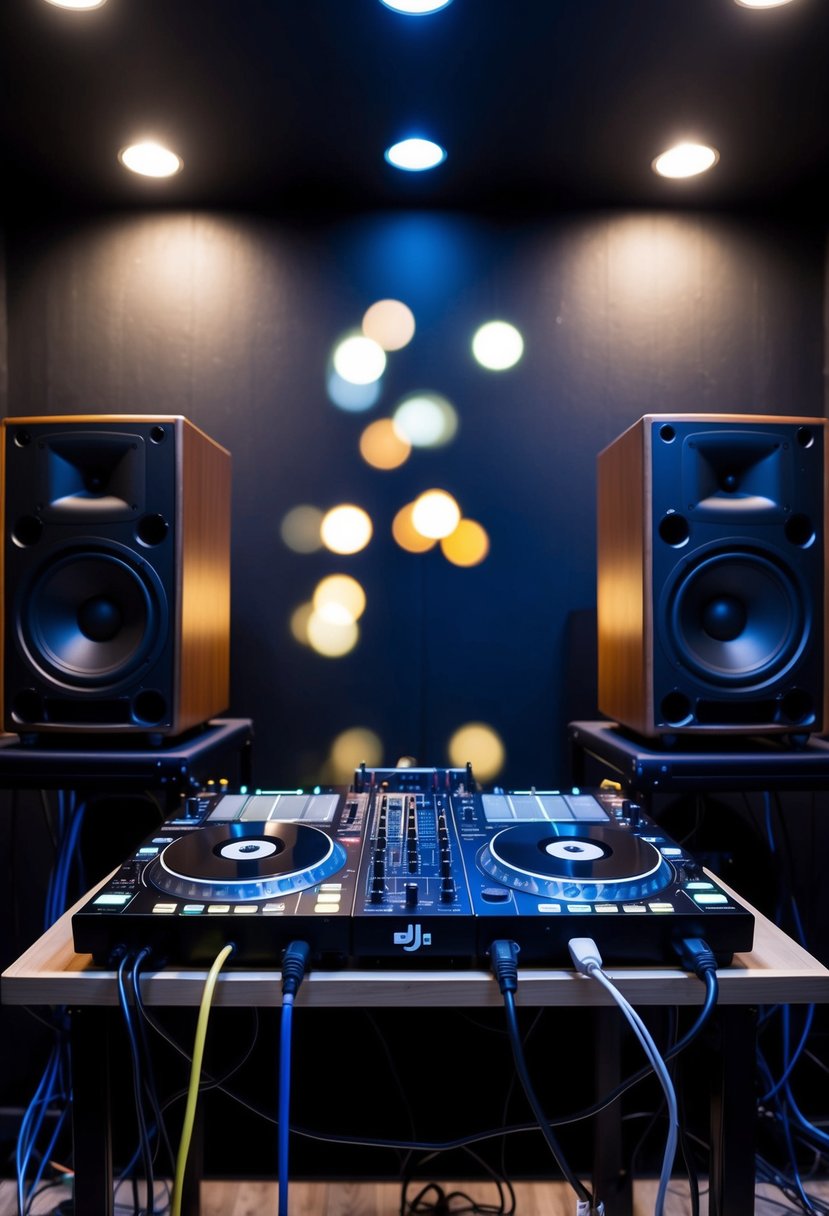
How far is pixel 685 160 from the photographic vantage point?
1.67 metres

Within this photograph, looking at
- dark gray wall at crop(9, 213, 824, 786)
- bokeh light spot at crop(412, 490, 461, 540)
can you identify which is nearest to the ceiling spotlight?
dark gray wall at crop(9, 213, 824, 786)

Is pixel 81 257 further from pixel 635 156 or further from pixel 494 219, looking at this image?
pixel 635 156

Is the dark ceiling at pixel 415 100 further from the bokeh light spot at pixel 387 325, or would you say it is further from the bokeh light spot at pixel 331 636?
the bokeh light spot at pixel 331 636

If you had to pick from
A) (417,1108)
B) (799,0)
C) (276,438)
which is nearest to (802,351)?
(799,0)

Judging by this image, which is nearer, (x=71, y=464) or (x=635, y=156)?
(x=71, y=464)

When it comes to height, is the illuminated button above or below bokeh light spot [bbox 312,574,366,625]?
below

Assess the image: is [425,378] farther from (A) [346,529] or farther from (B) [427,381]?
(A) [346,529]

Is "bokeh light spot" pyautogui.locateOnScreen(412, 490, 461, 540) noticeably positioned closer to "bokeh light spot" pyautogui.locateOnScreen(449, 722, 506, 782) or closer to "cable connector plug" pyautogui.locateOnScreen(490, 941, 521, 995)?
"bokeh light spot" pyautogui.locateOnScreen(449, 722, 506, 782)

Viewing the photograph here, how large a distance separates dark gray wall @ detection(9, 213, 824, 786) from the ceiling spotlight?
151 millimetres

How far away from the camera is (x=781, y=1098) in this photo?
1.64 m

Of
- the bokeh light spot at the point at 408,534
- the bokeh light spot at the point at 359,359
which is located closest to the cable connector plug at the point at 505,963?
the bokeh light spot at the point at 408,534

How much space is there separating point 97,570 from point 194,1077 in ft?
2.60

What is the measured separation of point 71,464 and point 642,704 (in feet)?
3.22

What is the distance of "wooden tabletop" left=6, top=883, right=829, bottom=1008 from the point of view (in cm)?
76
